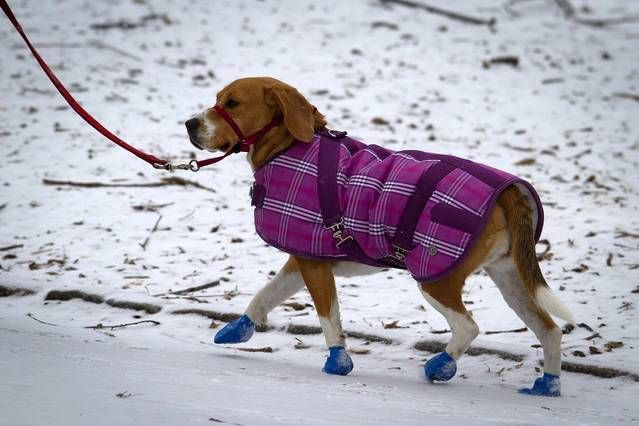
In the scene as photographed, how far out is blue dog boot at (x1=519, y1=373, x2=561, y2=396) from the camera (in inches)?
164

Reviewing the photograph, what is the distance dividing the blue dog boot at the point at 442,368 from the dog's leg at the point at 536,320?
15.1 inches

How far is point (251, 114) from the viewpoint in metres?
4.59

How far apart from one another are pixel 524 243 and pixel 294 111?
1446 mm

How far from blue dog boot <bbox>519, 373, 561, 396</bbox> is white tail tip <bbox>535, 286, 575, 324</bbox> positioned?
0.34m

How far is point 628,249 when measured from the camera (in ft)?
22.2

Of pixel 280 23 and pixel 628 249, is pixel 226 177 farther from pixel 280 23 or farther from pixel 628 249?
pixel 280 23

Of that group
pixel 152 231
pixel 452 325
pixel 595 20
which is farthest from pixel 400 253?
pixel 595 20

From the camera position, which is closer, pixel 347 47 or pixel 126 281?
pixel 126 281

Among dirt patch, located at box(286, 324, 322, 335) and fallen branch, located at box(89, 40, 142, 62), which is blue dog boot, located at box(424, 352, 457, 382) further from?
fallen branch, located at box(89, 40, 142, 62)

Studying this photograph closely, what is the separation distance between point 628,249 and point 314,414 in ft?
15.3

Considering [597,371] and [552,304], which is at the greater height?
[552,304]

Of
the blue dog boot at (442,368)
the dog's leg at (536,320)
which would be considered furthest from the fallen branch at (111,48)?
the blue dog boot at (442,368)

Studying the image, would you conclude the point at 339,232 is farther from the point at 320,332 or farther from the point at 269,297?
the point at 320,332

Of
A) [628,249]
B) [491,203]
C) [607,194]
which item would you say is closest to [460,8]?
[607,194]
